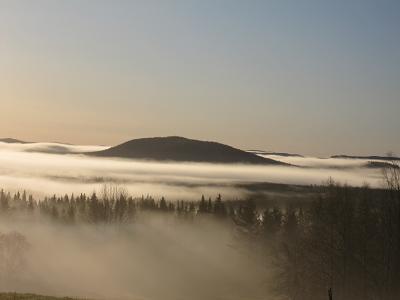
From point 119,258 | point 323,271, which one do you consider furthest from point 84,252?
point 323,271

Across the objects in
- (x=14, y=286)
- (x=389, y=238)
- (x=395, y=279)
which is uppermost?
(x=389, y=238)

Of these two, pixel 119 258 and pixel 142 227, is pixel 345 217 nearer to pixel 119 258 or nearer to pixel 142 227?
pixel 119 258

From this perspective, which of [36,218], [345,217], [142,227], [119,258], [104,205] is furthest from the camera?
[36,218]

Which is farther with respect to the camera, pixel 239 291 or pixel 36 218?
pixel 36 218

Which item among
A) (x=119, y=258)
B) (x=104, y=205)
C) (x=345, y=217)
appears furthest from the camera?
(x=104, y=205)

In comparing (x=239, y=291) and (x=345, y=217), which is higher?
(x=345, y=217)

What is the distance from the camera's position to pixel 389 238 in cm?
5756

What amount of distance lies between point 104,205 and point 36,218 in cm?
4702

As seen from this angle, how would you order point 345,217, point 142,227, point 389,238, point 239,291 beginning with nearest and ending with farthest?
point 389,238, point 345,217, point 239,291, point 142,227

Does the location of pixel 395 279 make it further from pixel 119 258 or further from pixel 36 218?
pixel 36 218

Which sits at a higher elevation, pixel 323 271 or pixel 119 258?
pixel 323 271

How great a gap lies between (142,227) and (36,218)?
149 feet

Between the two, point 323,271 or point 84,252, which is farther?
point 84,252

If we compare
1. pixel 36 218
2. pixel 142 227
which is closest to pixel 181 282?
pixel 142 227
